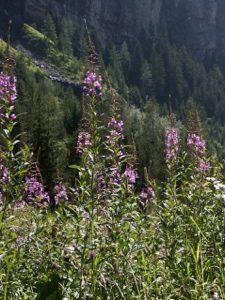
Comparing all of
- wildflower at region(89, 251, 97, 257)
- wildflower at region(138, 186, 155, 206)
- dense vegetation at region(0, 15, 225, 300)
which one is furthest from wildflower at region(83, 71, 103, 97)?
wildflower at region(138, 186, 155, 206)

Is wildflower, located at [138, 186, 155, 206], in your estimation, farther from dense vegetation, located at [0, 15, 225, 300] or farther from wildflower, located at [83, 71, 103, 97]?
wildflower, located at [83, 71, 103, 97]

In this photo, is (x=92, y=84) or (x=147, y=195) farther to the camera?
(x=147, y=195)

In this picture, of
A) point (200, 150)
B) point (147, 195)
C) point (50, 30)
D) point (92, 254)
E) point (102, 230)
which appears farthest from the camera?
point (50, 30)

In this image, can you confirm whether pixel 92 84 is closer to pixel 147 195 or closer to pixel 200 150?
pixel 200 150

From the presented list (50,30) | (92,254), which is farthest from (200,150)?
(50,30)

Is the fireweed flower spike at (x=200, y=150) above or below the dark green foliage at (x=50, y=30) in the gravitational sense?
below

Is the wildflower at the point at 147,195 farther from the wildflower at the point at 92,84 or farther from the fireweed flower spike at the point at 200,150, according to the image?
the wildflower at the point at 92,84

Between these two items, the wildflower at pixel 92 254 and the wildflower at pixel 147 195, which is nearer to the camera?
the wildflower at pixel 92 254

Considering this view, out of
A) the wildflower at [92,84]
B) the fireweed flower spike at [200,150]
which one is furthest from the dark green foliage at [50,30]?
the wildflower at [92,84]

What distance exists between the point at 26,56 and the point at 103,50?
4584 cm

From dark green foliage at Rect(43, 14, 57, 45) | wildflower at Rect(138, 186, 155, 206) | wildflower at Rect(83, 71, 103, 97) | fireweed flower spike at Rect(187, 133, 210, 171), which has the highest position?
dark green foliage at Rect(43, 14, 57, 45)

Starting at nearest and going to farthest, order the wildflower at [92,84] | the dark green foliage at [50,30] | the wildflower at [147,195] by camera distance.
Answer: the wildflower at [92,84], the wildflower at [147,195], the dark green foliage at [50,30]

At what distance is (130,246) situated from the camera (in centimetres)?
393

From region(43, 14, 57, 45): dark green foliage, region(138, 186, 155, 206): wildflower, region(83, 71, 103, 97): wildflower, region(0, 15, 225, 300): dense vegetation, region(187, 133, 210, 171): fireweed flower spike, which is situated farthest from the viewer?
region(43, 14, 57, 45): dark green foliage
